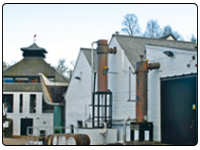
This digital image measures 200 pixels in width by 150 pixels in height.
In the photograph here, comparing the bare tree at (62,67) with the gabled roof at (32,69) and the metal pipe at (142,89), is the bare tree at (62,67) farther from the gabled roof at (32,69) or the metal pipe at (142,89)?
the metal pipe at (142,89)

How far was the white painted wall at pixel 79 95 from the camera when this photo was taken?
2123 cm

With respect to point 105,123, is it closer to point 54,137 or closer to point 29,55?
point 54,137

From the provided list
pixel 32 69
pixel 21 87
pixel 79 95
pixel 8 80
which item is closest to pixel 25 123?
pixel 21 87

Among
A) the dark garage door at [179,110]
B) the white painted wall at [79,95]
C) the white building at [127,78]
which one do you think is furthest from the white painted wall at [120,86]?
the dark garage door at [179,110]

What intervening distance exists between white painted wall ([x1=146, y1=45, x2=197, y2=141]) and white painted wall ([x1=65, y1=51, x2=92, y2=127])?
18.5 feet

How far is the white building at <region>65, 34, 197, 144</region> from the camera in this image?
46.9 feet

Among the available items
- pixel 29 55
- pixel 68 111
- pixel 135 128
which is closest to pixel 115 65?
pixel 135 128

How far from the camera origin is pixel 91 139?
16.8 m

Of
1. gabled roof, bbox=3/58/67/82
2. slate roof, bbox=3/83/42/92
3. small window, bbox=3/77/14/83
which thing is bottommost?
slate roof, bbox=3/83/42/92

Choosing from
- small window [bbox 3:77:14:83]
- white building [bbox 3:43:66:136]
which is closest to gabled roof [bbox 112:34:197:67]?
white building [bbox 3:43:66:136]

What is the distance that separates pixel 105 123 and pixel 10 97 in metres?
15.6

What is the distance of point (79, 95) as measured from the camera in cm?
2280

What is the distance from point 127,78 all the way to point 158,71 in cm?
305

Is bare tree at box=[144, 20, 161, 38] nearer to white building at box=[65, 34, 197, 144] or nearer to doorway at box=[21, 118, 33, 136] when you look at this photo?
white building at box=[65, 34, 197, 144]
